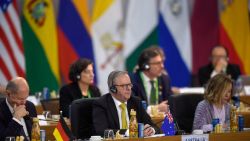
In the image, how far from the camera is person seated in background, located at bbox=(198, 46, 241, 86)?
1103 centimetres

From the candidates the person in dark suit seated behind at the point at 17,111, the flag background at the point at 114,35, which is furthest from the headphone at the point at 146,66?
the person in dark suit seated behind at the point at 17,111

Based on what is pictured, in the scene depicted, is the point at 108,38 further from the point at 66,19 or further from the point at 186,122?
the point at 186,122

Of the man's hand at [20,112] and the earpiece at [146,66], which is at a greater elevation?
the earpiece at [146,66]

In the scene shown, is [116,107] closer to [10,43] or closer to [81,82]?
[81,82]

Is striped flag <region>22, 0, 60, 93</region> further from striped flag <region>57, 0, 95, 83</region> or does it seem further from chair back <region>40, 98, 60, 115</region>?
chair back <region>40, 98, 60, 115</region>

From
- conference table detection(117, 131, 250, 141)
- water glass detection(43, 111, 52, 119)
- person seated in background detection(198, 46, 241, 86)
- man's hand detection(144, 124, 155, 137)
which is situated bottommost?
conference table detection(117, 131, 250, 141)

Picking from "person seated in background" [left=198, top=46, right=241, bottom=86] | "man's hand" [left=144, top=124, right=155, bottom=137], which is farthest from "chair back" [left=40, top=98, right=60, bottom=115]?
"person seated in background" [left=198, top=46, right=241, bottom=86]

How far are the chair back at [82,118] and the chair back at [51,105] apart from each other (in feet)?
4.97

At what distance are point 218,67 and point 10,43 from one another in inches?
103

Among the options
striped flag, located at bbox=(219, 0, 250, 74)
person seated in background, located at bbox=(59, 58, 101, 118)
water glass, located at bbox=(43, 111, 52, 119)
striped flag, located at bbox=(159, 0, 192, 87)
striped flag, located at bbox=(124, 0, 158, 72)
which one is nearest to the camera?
water glass, located at bbox=(43, 111, 52, 119)

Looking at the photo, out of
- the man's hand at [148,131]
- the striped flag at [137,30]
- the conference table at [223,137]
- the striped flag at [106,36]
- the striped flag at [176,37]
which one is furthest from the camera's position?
the striped flag at [176,37]

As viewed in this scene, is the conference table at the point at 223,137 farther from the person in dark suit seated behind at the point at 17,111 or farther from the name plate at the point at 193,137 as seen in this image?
the person in dark suit seated behind at the point at 17,111

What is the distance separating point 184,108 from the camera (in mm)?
8477

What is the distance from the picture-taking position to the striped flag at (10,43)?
34.5 feet
